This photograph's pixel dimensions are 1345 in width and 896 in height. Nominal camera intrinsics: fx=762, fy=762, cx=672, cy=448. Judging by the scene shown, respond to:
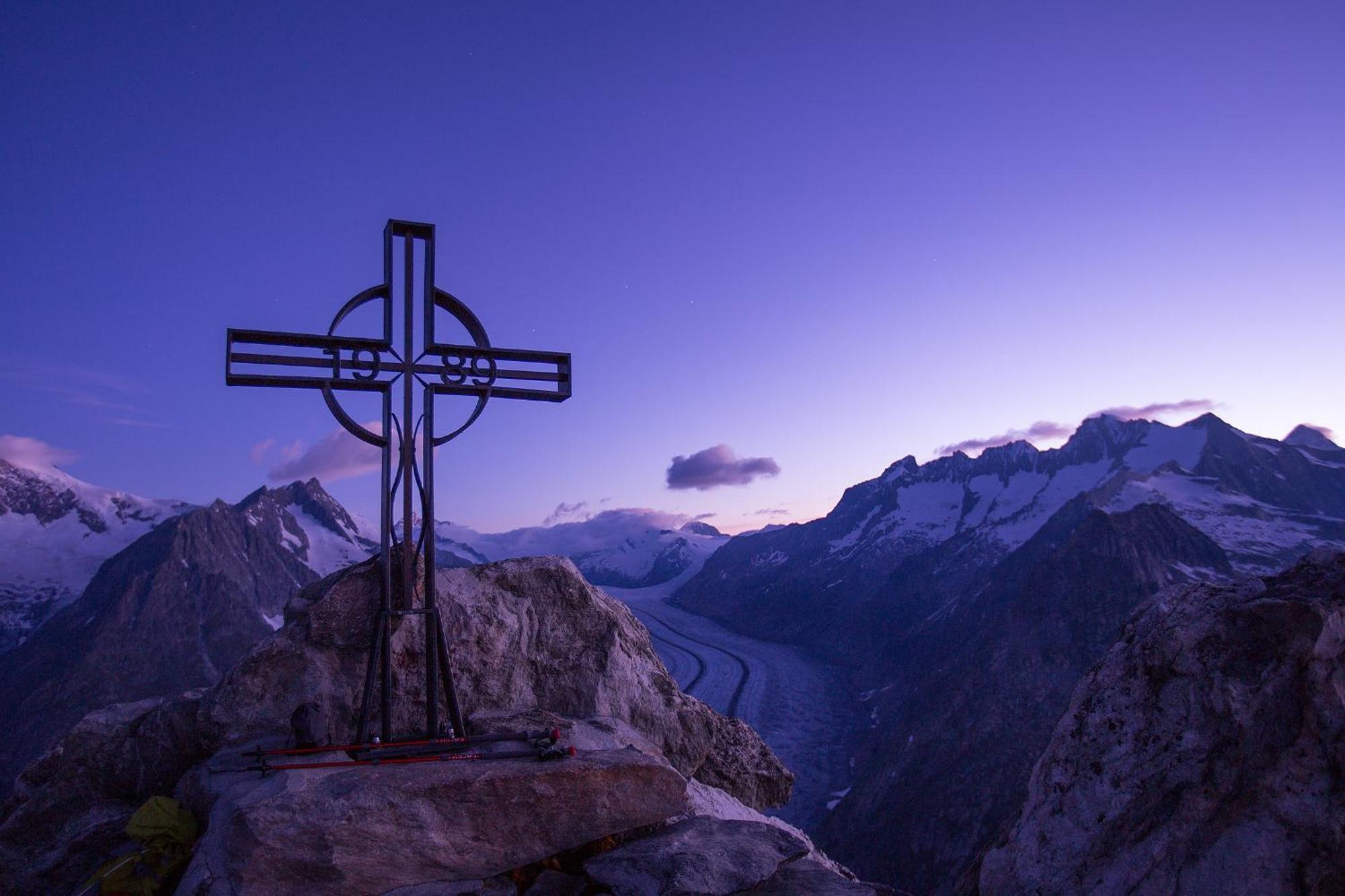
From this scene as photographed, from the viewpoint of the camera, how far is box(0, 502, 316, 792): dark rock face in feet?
379

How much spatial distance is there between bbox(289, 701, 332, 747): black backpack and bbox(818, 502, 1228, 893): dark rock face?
5968 centimetres

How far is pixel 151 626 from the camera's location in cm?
13700

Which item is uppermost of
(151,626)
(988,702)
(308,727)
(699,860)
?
→ (308,727)

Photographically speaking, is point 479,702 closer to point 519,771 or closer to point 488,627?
point 488,627

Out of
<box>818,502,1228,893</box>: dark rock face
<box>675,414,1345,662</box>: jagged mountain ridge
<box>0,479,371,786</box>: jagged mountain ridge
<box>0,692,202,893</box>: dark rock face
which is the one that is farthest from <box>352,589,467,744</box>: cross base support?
<box>675,414,1345,662</box>: jagged mountain ridge

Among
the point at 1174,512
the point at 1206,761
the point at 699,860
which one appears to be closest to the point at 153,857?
the point at 699,860

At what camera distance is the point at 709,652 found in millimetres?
114500

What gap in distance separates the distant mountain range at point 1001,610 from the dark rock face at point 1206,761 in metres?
1.18

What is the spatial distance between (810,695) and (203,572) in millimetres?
126229

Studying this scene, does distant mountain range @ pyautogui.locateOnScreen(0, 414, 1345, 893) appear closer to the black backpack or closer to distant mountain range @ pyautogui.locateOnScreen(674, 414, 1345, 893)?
distant mountain range @ pyautogui.locateOnScreen(674, 414, 1345, 893)

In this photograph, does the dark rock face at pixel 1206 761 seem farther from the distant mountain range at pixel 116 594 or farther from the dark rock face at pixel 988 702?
the distant mountain range at pixel 116 594

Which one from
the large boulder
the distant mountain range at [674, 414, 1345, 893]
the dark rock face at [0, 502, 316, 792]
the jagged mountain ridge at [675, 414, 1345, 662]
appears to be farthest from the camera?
the jagged mountain ridge at [675, 414, 1345, 662]

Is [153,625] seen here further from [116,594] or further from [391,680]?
[391,680]

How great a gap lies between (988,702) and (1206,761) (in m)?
93.1
